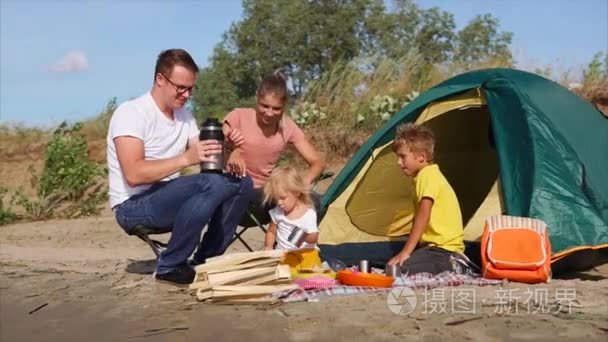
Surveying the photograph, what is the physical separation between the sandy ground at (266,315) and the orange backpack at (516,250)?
0.11 metres

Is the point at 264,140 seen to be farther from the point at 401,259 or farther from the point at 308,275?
the point at 401,259

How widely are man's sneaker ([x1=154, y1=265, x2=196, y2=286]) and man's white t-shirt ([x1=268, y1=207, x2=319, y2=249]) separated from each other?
0.58m

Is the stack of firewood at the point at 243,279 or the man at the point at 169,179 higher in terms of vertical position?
the man at the point at 169,179

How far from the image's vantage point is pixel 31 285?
15.3 ft

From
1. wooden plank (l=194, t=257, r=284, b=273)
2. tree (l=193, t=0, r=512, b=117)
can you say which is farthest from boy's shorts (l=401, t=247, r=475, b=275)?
tree (l=193, t=0, r=512, b=117)

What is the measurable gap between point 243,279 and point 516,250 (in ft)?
4.96

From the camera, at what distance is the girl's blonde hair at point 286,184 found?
4641mm

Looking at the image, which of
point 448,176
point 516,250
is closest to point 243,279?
point 516,250

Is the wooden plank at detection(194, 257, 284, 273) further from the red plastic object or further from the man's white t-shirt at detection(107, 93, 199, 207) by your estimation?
the man's white t-shirt at detection(107, 93, 199, 207)

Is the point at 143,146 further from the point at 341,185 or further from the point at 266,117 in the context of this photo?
the point at 341,185

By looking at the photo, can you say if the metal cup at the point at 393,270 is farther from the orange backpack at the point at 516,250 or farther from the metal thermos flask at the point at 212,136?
the metal thermos flask at the point at 212,136

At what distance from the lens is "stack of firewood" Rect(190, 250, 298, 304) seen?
154 inches

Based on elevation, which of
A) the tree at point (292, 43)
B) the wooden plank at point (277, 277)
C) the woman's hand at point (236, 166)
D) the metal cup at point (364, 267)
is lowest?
the metal cup at point (364, 267)

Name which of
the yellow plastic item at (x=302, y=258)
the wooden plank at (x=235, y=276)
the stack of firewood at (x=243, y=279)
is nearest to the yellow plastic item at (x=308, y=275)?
the yellow plastic item at (x=302, y=258)
